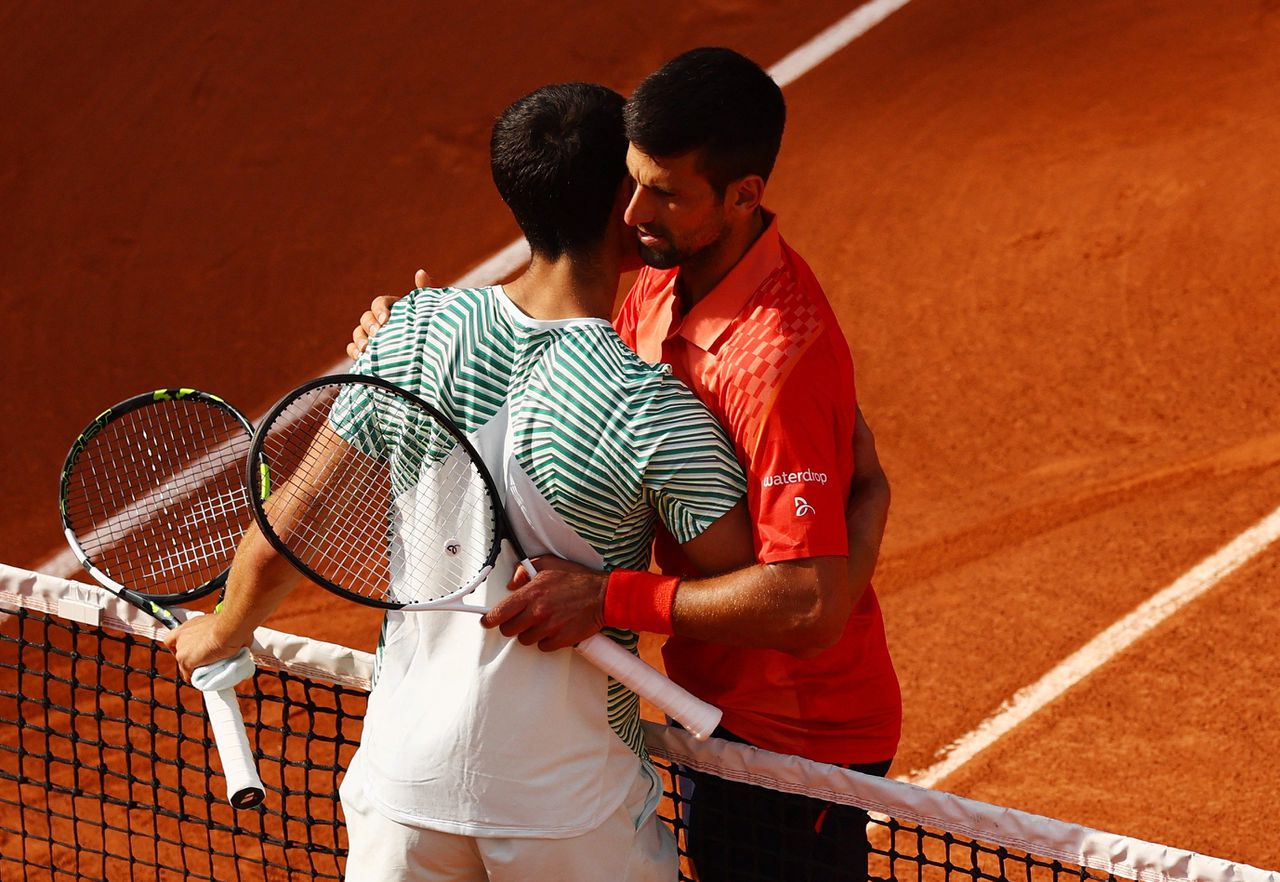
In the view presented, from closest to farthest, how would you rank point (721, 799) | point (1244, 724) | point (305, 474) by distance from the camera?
1. point (305, 474)
2. point (721, 799)
3. point (1244, 724)

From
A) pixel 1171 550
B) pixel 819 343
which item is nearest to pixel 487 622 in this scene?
pixel 819 343

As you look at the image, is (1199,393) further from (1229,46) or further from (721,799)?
(721,799)

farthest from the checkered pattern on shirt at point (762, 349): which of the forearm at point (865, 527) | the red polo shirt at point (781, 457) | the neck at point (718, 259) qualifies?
the forearm at point (865, 527)

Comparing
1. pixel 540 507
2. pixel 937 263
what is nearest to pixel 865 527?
pixel 540 507

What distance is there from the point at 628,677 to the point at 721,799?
68 cm

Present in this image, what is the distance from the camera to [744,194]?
315 centimetres

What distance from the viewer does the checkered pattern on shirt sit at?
9.62 feet

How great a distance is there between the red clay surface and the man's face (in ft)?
9.91

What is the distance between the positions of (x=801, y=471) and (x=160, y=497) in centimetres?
245

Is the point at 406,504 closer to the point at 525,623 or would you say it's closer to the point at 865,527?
the point at 525,623

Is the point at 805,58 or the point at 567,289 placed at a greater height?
the point at 567,289

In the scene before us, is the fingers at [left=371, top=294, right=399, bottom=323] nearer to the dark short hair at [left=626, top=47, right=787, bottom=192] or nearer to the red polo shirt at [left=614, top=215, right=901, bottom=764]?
the red polo shirt at [left=614, top=215, right=901, bottom=764]

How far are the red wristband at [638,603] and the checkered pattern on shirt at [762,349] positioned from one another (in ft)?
1.05

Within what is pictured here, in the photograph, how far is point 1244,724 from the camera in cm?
557
